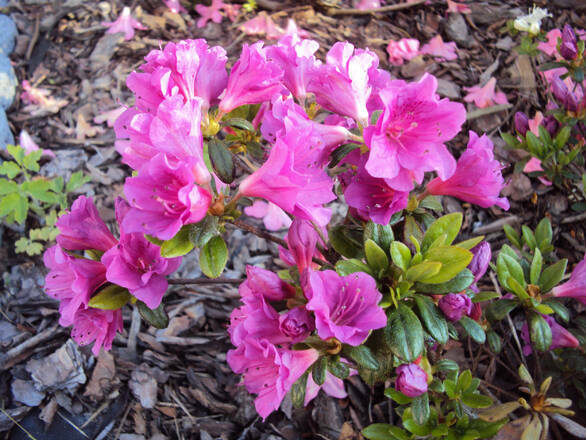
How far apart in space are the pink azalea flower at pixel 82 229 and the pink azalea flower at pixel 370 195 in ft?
2.36

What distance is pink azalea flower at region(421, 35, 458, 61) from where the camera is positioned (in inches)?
128

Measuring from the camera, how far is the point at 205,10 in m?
3.51

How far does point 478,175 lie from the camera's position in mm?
1336

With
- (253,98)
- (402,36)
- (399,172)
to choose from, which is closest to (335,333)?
(399,172)

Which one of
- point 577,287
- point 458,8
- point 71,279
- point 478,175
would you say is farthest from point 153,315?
point 458,8

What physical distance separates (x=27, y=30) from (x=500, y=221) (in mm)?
3431

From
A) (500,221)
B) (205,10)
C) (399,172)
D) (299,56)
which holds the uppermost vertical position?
(299,56)

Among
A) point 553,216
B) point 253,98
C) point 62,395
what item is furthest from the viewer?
point 553,216

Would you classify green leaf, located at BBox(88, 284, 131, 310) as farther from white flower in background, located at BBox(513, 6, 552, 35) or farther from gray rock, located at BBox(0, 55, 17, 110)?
white flower in background, located at BBox(513, 6, 552, 35)

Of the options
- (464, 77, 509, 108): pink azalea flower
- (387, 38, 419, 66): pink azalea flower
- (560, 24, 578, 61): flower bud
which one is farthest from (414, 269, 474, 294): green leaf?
(387, 38, 419, 66): pink azalea flower

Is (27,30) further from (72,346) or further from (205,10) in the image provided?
(72,346)

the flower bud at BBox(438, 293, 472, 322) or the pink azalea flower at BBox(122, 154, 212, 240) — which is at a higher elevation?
the pink azalea flower at BBox(122, 154, 212, 240)

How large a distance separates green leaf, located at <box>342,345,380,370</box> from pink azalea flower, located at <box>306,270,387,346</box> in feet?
0.29

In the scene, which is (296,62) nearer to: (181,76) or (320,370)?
(181,76)
